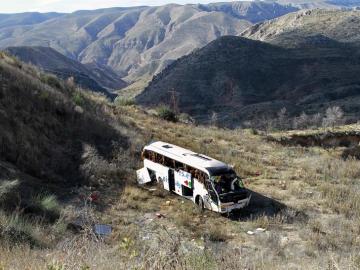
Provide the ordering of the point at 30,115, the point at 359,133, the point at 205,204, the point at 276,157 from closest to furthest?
1. the point at 205,204
2. the point at 30,115
3. the point at 276,157
4. the point at 359,133

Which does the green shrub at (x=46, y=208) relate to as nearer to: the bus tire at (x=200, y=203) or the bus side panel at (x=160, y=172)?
the bus tire at (x=200, y=203)

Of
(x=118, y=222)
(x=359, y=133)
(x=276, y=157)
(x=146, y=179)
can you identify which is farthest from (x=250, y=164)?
(x=359, y=133)

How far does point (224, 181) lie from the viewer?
55.8 feet

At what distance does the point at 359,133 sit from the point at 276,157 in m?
11.2

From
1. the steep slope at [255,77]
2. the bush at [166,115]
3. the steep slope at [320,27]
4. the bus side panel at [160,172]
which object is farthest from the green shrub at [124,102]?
the steep slope at [320,27]

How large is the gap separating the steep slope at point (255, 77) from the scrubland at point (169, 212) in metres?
65.7

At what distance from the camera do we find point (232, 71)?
109m

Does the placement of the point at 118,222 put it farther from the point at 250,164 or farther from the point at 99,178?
the point at 250,164

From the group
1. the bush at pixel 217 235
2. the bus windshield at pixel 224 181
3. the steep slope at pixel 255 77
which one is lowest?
the steep slope at pixel 255 77

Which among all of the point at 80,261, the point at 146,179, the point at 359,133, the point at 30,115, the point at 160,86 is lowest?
the point at 160,86

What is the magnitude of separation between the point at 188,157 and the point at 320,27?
126 m

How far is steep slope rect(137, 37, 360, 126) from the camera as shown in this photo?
9595cm

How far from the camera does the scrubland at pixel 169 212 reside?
668cm

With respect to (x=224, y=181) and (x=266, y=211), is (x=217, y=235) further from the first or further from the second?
(x=266, y=211)
